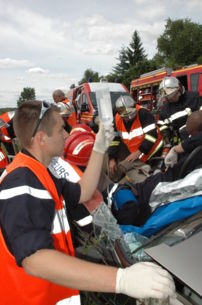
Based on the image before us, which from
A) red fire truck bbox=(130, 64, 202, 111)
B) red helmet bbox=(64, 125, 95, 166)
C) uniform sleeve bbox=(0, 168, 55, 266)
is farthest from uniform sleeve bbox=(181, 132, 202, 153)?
red fire truck bbox=(130, 64, 202, 111)

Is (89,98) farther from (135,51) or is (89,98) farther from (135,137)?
(135,51)

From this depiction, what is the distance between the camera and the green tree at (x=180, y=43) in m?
46.3

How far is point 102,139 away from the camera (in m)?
1.78

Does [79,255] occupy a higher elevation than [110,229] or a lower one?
lower

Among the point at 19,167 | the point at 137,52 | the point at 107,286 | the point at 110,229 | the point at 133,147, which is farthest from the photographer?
the point at 137,52

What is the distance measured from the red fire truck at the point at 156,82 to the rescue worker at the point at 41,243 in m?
7.22

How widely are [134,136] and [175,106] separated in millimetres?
1006

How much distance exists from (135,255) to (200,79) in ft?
24.9

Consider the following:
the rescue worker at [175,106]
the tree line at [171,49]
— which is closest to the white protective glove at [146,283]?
the rescue worker at [175,106]

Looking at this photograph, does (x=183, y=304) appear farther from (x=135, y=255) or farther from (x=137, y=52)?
(x=137, y=52)

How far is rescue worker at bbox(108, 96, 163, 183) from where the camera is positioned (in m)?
3.84

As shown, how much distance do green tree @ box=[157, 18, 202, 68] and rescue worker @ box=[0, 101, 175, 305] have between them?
1803 inches

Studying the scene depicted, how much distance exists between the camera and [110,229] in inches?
62.7

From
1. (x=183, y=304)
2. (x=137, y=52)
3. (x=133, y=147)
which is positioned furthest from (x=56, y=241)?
(x=137, y=52)
